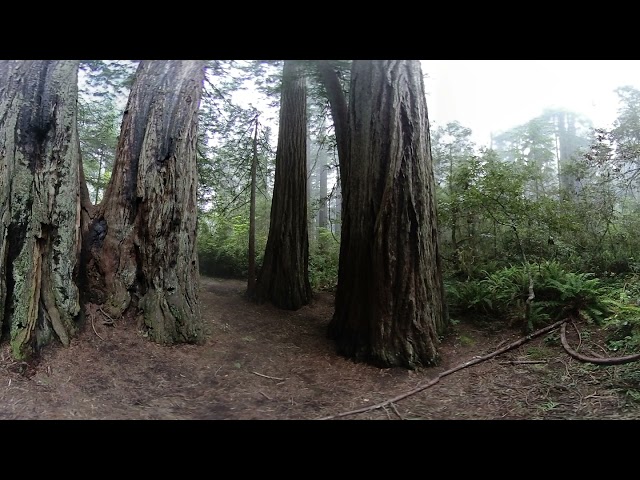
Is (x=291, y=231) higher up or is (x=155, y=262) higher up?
(x=291, y=231)

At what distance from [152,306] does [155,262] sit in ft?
1.49

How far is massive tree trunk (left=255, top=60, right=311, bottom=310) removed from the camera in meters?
5.74

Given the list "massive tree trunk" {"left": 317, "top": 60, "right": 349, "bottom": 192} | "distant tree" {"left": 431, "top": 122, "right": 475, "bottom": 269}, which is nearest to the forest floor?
"distant tree" {"left": 431, "top": 122, "right": 475, "bottom": 269}

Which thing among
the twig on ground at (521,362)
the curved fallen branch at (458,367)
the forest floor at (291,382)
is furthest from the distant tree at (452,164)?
the twig on ground at (521,362)

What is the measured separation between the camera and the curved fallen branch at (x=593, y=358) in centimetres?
227

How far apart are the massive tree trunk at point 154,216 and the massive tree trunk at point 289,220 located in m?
2.15

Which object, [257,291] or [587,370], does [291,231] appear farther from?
[587,370]

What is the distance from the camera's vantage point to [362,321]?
356cm

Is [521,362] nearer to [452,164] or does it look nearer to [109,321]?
[109,321]

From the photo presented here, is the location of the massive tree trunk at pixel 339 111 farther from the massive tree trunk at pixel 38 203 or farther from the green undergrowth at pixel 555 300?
the massive tree trunk at pixel 38 203

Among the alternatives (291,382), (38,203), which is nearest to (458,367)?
(291,382)
